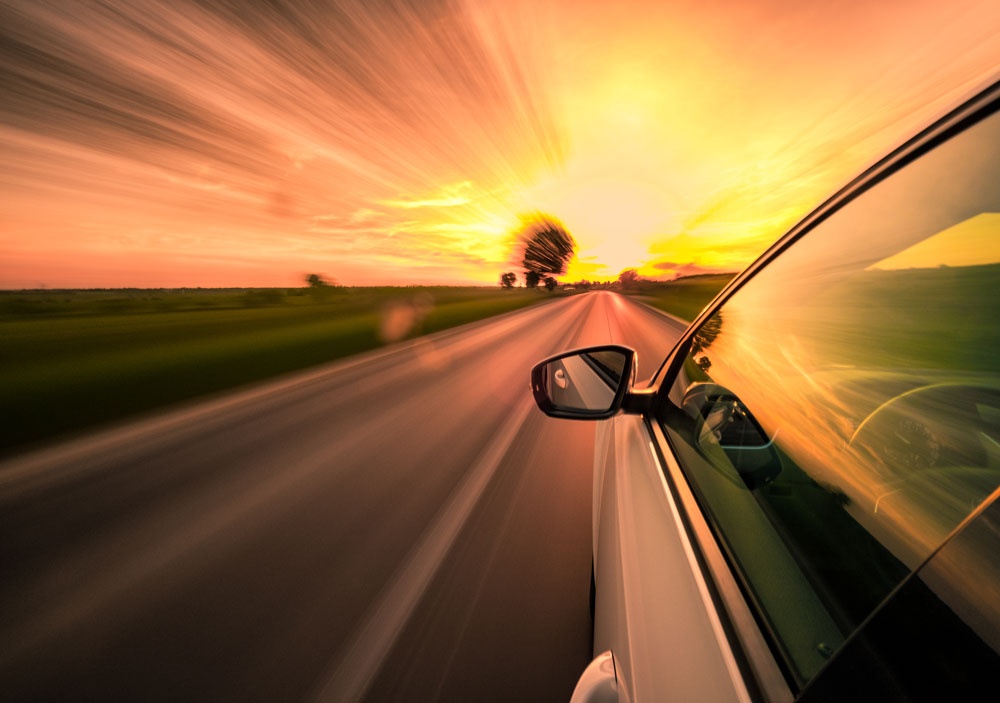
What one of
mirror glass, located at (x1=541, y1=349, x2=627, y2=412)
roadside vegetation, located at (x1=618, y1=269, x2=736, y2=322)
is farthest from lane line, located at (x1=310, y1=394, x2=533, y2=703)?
roadside vegetation, located at (x1=618, y1=269, x2=736, y2=322)

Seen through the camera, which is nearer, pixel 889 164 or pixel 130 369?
pixel 889 164

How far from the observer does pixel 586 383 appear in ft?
10.7

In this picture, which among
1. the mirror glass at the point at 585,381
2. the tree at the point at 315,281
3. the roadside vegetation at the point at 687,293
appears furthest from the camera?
the tree at the point at 315,281

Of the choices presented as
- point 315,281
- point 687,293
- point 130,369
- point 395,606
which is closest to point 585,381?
point 395,606

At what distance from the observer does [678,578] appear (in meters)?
0.87

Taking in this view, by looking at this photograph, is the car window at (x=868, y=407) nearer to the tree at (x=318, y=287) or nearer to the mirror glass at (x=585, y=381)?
the mirror glass at (x=585, y=381)

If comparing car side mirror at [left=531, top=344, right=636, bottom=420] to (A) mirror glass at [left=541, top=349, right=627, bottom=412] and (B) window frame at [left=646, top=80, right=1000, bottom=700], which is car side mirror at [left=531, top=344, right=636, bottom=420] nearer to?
(A) mirror glass at [left=541, top=349, right=627, bottom=412]

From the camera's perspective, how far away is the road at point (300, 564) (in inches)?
70.2

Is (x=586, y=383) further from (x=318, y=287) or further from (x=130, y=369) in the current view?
(x=318, y=287)

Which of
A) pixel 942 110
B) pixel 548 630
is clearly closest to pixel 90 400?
pixel 548 630

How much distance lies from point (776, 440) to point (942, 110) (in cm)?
71

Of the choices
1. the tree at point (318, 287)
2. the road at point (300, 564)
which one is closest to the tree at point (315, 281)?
the tree at point (318, 287)

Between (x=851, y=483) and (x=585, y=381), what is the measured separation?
2.61 m

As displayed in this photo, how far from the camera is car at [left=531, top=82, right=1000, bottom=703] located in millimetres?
447
